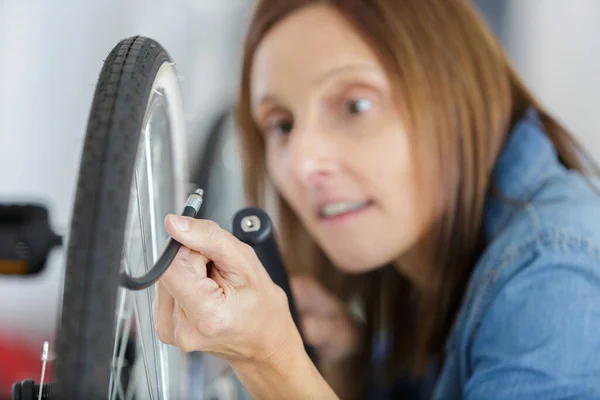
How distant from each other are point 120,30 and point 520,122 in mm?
865

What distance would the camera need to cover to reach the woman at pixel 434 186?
0.49 m

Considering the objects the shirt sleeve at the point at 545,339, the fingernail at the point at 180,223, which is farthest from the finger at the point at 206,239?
the shirt sleeve at the point at 545,339

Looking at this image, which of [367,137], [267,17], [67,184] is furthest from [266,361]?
[67,184]

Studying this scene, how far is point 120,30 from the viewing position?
127 centimetres

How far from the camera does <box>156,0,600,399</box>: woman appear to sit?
1.61ft

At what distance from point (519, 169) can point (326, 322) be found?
37 cm

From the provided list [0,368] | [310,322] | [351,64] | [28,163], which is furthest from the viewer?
[28,163]

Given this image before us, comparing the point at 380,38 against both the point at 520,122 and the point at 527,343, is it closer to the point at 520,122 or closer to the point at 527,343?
the point at 520,122

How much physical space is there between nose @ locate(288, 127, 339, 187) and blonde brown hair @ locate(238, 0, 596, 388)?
9 cm

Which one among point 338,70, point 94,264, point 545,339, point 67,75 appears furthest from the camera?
point 67,75

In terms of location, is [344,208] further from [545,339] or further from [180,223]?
[180,223]

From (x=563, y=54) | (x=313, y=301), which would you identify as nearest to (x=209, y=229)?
(x=313, y=301)

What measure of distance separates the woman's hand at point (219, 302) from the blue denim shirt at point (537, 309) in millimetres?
196

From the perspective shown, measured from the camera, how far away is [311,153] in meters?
0.65
